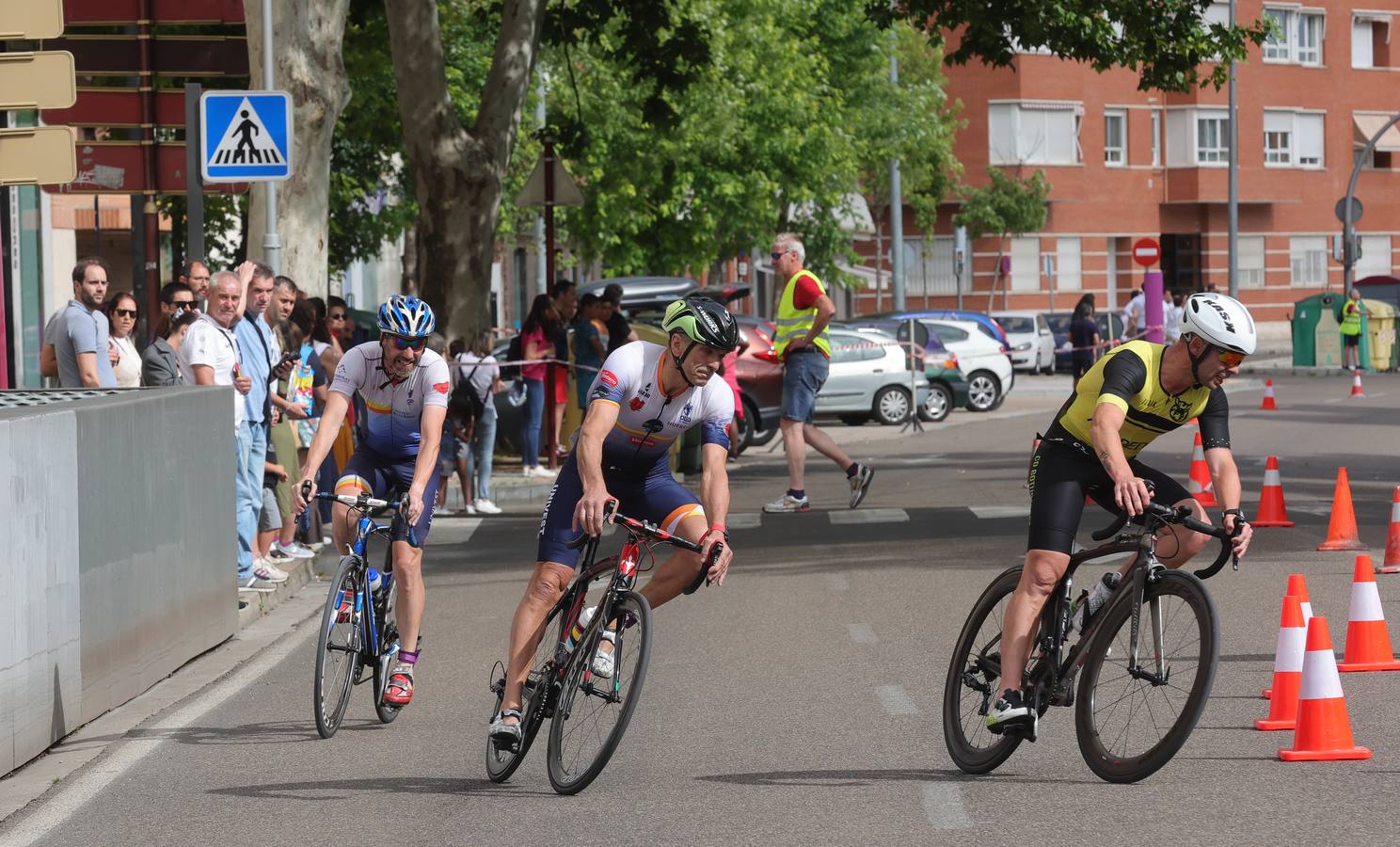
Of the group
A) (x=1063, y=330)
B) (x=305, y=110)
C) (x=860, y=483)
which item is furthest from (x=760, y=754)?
(x=1063, y=330)

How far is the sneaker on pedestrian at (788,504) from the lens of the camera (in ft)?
57.6

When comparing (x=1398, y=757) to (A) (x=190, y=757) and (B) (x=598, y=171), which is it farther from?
(B) (x=598, y=171)

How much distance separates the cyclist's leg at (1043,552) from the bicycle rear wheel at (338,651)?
2.65 m

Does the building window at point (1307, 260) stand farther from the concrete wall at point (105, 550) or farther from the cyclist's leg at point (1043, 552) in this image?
the cyclist's leg at point (1043, 552)

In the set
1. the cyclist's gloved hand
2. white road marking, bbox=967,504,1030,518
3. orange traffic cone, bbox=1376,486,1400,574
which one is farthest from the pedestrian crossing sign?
the cyclist's gloved hand

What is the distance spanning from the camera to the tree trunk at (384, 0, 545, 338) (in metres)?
21.3

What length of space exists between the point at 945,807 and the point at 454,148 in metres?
15.4

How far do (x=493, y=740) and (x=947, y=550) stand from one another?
24.8ft

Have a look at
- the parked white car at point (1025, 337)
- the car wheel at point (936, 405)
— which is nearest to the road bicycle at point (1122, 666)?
the car wheel at point (936, 405)

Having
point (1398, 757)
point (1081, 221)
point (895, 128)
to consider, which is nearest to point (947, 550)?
point (1398, 757)

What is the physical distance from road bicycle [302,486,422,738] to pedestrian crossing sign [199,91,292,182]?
6.23 m

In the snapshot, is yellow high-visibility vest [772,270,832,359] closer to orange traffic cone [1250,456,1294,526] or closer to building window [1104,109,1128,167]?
orange traffic cone [1250,456,1294,526]

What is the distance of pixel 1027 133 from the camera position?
66.1 metres

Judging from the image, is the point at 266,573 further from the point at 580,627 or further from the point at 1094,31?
the point at 1094,31
